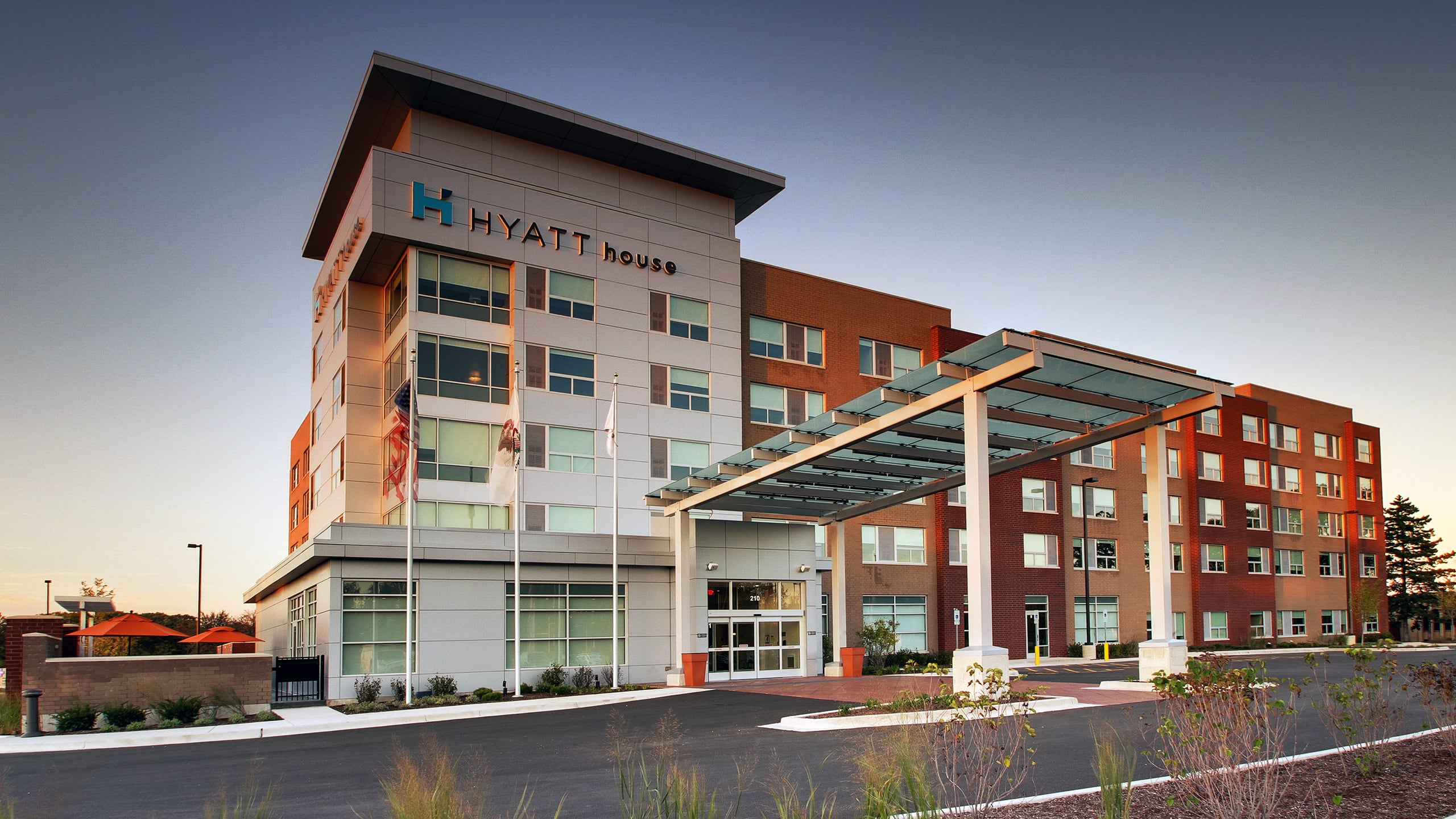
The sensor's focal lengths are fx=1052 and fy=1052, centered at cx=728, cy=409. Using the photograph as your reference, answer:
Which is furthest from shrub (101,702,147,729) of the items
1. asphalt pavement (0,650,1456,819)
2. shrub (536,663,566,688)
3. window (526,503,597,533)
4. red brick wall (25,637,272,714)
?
window (526,503,597,533)

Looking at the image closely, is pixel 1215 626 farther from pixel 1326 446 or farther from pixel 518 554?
pixel 518 554

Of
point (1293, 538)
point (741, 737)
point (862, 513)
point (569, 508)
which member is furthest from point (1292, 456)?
point (741, 737)

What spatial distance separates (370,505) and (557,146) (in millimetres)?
14614

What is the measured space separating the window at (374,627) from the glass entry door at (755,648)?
31.0 feet

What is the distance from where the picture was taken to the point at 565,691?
29578 millimetres

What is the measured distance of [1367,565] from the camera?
→ 7238cm

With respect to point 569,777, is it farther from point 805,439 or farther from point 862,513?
point 862,513

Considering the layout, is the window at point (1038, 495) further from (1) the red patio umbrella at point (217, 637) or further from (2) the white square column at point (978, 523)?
(1) the red patio umbrella at point (217, 637)

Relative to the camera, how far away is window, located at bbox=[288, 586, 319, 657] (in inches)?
1248

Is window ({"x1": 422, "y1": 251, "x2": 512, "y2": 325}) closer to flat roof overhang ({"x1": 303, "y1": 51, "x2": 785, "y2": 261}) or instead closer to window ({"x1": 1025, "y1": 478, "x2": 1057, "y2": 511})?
flat roof overhang ({"x1": 303, "y1": 51, "x2": 785, "y2": 261})

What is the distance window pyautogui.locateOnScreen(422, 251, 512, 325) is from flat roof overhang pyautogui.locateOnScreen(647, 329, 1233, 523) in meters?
9.18

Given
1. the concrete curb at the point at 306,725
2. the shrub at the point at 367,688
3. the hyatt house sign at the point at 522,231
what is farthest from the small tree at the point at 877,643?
the shrub at the point at 367,688

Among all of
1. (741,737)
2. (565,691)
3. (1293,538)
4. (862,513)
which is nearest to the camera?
(741,737)

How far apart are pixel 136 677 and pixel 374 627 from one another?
6.64m
